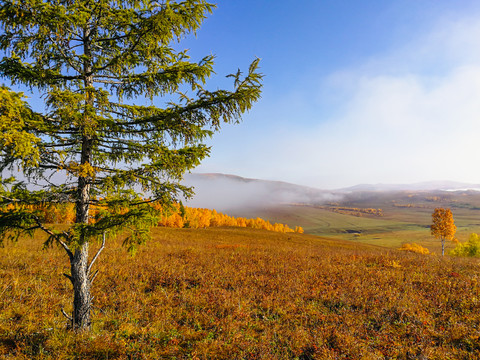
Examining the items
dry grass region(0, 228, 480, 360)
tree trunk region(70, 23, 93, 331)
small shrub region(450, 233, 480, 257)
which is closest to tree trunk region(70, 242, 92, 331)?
tree trunk region(70, 23, 93, 331)

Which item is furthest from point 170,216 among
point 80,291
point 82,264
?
point 80,291

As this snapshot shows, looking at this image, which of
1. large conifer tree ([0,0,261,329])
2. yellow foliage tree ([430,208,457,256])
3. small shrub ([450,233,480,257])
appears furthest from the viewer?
yellow foliage tree ([430,208,457,256])

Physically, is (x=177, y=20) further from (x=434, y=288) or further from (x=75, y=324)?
(x=434, y=288)

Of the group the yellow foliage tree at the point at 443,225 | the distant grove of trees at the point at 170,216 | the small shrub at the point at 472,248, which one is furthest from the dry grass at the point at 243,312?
the yellow foliage tree at the point at 443,225

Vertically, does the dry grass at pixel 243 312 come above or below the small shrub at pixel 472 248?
above

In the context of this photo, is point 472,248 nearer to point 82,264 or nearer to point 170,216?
point 170,216

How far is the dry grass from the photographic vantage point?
4.96 meters

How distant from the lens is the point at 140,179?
195 inches

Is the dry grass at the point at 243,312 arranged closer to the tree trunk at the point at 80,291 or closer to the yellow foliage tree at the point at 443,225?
the tree trunk at the point at 80,291

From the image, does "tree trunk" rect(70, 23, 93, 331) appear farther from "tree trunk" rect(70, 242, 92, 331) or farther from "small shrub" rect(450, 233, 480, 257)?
"small shrub" rect(450, 233, 480, 257)

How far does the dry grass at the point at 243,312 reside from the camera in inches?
195

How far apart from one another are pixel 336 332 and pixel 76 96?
8.02 meters

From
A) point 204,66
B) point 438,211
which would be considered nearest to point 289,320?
point 204,66

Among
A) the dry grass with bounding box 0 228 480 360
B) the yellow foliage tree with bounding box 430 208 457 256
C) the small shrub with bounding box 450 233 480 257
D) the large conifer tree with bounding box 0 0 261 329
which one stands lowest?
the small shrub with bounding box 450 233 480 257
